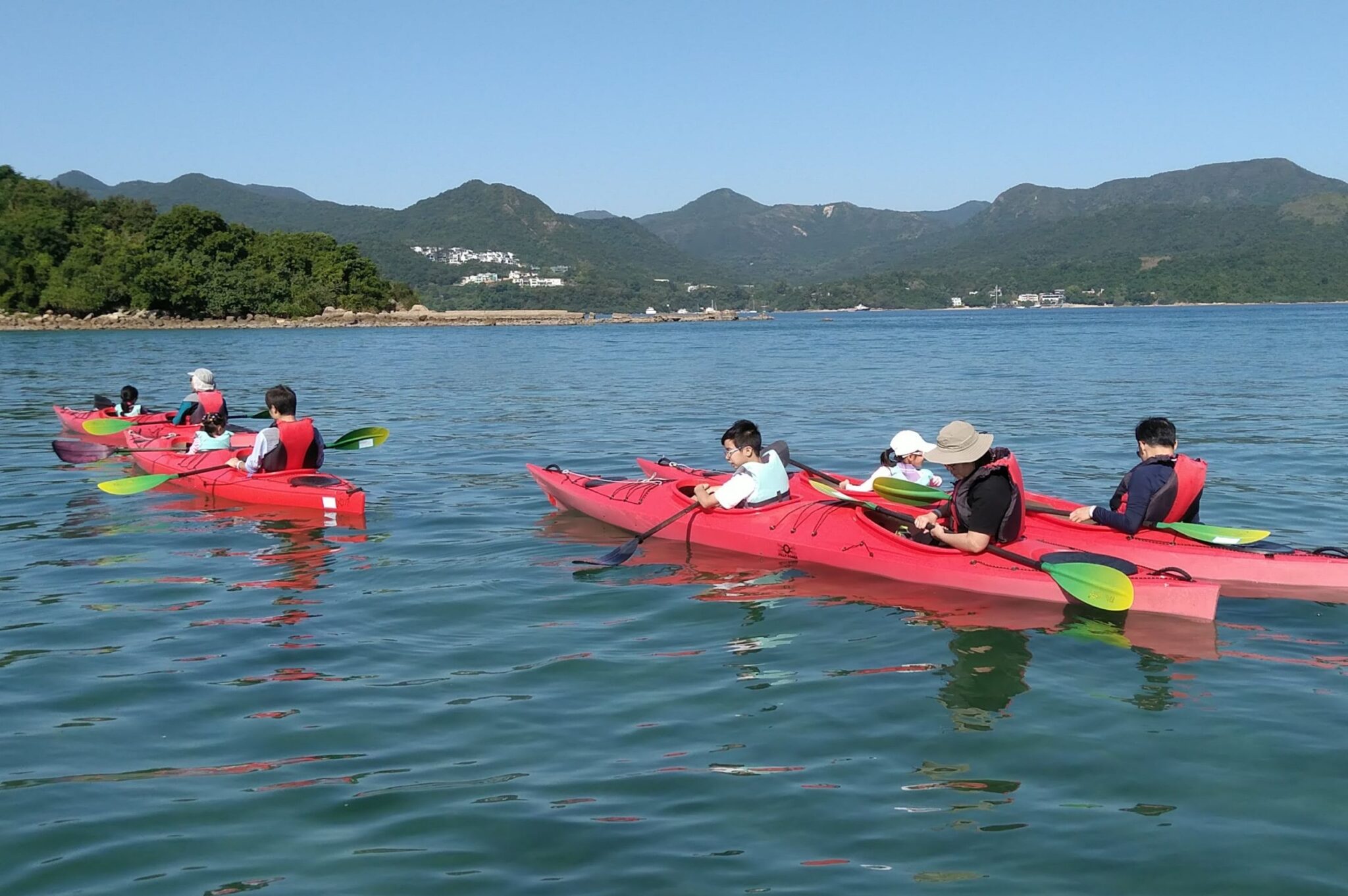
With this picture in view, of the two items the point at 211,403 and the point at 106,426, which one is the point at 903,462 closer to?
the point at 211,403

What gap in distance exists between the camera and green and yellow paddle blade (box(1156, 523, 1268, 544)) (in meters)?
8.79

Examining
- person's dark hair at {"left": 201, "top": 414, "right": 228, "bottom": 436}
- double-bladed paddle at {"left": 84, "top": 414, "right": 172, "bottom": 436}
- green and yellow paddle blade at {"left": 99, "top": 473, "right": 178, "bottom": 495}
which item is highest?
person's dark hair at {"left": 201, "top": 414, "right": 228, "bottom": 436}

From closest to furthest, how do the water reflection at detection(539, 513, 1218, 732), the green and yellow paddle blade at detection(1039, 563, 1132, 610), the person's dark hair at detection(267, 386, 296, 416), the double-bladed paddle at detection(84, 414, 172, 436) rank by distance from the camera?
the water reflection at detection(539, 513, 1218, 732) < the green and yellow paddle blade at detection(1039, 563, 1132, 610) < the person's dark hair at detection(267, 386, 296, 416) < the double-bladed paddle at detection(84, 414, 172, 436)

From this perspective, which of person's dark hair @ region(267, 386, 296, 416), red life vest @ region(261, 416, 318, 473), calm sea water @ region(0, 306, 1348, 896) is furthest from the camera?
red life vest @ region(261, 416, 318, 473)

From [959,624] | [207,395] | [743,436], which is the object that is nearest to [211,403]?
[207,395]

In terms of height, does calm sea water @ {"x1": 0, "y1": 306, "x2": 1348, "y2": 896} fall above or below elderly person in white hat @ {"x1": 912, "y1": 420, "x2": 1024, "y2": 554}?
below

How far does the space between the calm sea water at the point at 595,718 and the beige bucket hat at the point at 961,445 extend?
1.17 meters

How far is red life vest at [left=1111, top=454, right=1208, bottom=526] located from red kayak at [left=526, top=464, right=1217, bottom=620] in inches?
36.8

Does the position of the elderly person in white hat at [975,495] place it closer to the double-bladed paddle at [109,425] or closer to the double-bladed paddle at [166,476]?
the double-bladed paddle at [166,476]

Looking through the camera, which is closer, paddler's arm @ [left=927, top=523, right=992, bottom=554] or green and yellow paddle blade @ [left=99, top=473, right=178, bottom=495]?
paddler's arm @ [left=927, top=523, right=992, bottom=554]

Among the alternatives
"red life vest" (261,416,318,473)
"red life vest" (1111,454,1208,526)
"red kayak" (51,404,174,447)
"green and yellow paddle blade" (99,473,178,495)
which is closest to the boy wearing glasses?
"red life vest" (1111,454,1208,526)

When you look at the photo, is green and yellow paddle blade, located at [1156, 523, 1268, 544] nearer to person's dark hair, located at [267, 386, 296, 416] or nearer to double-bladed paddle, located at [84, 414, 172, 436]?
person's dark hair, located at [267, 386, 296, 416]

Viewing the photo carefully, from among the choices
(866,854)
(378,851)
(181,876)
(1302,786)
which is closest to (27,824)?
(181,876)

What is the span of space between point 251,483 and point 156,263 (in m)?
83.3
